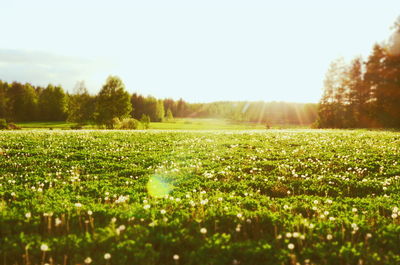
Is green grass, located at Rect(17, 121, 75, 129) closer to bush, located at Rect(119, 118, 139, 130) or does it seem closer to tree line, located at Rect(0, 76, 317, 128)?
tree line, located at Rect(0, 76, 317, 128)

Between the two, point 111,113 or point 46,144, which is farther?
point 111,113

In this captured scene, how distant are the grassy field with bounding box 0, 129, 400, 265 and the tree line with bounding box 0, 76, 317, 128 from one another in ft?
149

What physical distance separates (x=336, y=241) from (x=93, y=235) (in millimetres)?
4431

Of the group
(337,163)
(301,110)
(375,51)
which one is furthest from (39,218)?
(301,110)

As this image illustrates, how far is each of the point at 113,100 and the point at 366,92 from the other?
4917 centimetres

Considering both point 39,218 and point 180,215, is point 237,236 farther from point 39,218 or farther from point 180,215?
point 39,218

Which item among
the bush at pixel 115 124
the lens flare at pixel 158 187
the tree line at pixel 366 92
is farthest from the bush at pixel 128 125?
the lens flare at pixel 158 187

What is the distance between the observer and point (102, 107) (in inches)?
2399

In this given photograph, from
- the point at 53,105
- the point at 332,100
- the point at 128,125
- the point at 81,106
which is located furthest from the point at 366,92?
the point at 53,105

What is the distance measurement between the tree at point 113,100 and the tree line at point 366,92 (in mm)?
41260

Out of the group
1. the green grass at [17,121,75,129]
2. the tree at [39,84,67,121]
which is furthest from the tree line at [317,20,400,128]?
the tree at [39,84,67,121]

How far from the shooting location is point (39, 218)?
5754 millimetres

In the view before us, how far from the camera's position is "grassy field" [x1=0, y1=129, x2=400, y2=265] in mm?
4762

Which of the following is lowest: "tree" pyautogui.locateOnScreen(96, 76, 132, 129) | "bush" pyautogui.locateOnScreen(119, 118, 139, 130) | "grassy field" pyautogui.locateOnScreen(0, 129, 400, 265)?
"grassy field" pyautogui.locateOnScreen(0, 129, 400, 265)
